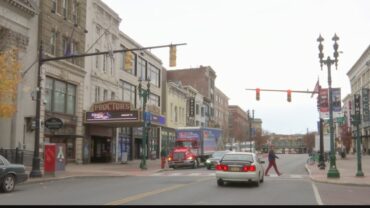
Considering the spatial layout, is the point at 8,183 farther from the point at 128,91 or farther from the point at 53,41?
the point at 128,91

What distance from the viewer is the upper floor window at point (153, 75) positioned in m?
63.8

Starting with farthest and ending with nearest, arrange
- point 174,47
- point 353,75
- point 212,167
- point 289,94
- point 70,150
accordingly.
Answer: point 353,75, point 70,150, point 212,167, point 289,94, point 174,47

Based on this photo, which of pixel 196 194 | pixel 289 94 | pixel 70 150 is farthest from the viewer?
pixel 70 150

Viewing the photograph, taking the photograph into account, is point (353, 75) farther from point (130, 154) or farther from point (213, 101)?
point (130, 154)

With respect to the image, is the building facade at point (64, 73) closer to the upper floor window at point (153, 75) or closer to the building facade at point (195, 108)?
the upper floor window at point (153, 75)

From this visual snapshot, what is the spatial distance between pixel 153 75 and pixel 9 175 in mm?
46584

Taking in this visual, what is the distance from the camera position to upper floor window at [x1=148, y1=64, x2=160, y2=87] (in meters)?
63.8

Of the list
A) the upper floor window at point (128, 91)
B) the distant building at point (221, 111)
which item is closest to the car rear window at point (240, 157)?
the upper floor window at point (128, 91)

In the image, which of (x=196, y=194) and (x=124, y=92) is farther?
(x=124, y=92)

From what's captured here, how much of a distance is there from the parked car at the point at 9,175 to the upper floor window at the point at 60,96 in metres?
18.8

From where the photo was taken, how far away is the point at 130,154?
55.4m

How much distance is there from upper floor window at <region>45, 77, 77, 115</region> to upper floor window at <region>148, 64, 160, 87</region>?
70.9ft

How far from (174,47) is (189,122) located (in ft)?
184

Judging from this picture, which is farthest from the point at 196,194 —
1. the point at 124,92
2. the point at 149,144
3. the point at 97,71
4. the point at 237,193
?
the point at 149,144
